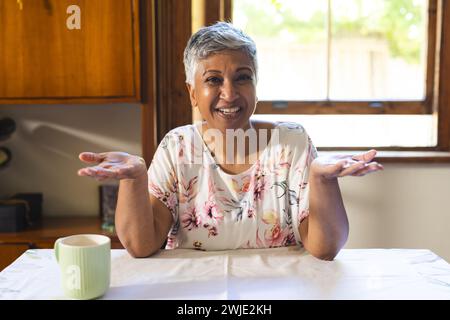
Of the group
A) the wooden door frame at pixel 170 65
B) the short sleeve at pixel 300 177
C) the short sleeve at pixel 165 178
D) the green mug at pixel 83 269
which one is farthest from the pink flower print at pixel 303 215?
the wooden door frame at pixel 170 65

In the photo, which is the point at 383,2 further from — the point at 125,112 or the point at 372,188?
the point at 125,112

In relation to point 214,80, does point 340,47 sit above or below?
above

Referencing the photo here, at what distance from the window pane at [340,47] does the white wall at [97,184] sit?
427mm

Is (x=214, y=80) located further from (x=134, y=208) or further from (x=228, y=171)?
(x=134, y=208)

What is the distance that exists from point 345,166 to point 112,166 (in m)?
0.48

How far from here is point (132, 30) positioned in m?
1.77

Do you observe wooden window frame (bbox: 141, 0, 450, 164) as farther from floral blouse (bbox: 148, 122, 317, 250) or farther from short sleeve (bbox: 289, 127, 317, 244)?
short sleeve (bbox: 289, 127, 317, 244)

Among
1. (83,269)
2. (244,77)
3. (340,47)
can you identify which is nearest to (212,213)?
(244,77)

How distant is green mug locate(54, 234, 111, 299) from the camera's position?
2.68ft

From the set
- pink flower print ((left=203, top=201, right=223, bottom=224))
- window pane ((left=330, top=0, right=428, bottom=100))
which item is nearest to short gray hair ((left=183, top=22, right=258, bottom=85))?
pink flower print ((left=203, top=201, right=223, bottom=224))

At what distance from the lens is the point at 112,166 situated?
3.24ft

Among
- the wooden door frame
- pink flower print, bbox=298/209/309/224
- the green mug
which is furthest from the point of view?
the wooden door frame

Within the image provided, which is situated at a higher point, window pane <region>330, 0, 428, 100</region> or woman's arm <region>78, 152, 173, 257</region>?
window pane <region>330, 0, 428, 100</region>
